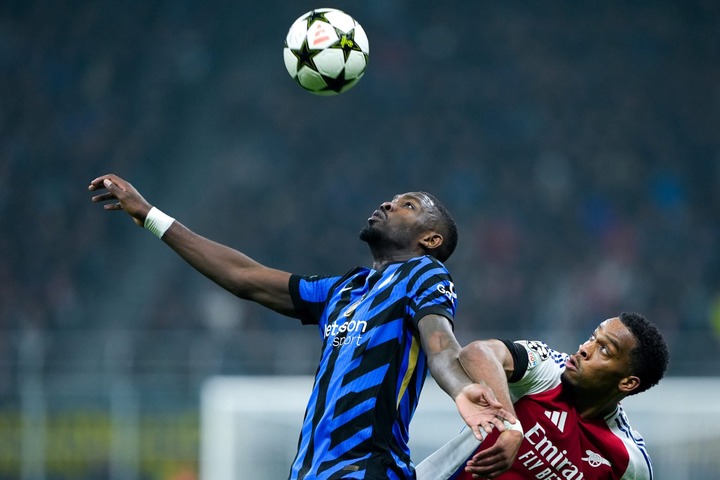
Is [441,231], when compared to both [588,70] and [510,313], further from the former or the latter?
[588,70]

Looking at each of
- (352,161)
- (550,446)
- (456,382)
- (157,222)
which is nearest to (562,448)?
(550,446)

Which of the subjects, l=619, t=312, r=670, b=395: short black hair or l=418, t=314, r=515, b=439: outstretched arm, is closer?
l=418, t=314, r=515, b=439: outstretched arm

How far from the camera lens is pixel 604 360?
4.87 metres

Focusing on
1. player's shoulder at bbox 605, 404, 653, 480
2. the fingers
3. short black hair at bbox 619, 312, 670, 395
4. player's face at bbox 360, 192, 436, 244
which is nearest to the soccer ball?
player's face at bbox 360, 192, 436, 244

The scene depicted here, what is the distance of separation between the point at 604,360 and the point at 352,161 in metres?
15.1

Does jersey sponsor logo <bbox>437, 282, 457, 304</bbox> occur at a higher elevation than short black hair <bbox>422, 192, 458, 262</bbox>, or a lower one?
lower

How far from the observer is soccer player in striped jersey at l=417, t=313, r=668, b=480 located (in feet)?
15.9

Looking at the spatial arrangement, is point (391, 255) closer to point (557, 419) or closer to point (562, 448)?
point (557, 419)

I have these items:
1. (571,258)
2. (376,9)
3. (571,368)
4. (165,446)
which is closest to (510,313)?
(571,258)

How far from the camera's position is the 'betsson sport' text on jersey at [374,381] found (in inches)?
166

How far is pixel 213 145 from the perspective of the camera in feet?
68.2

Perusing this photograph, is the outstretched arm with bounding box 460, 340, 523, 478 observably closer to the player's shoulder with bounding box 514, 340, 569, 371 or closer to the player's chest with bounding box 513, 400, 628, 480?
the player's shoulder with bounding box 514, 340, 569, 371

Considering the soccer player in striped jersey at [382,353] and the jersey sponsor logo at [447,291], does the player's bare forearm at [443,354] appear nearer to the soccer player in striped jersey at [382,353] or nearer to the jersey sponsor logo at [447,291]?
the soccer player in striped jersey at [382,353]

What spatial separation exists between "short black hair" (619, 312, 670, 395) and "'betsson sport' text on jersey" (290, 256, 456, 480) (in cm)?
102
